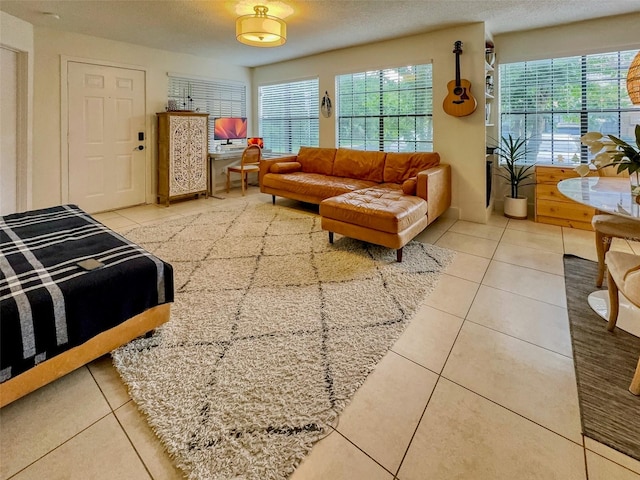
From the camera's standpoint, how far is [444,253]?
317cm

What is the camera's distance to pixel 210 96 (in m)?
5.98

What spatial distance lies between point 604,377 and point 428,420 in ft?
3.02

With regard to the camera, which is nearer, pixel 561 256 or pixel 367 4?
pixel 561 256

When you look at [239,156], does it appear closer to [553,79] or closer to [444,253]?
[444,253]

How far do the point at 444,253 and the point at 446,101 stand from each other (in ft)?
6.90

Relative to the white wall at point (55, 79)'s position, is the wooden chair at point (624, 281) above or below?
below

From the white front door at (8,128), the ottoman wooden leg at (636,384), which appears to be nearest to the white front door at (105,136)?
the white front door at (8,128)

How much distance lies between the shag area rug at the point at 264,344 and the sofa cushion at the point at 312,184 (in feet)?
3.37

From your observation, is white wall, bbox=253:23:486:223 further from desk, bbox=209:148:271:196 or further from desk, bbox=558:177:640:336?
desk, bbox=209:148:271:196

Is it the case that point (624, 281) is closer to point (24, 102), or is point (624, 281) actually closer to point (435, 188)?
point (435, 188)

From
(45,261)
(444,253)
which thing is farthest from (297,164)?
(45,261)

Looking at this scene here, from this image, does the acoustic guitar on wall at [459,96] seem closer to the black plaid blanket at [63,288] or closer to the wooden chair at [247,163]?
the wooden chair at [247,163]

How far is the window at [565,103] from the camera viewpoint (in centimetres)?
377

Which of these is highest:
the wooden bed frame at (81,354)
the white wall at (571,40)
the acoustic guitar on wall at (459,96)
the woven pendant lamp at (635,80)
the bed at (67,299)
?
the white wall at (571,40)
